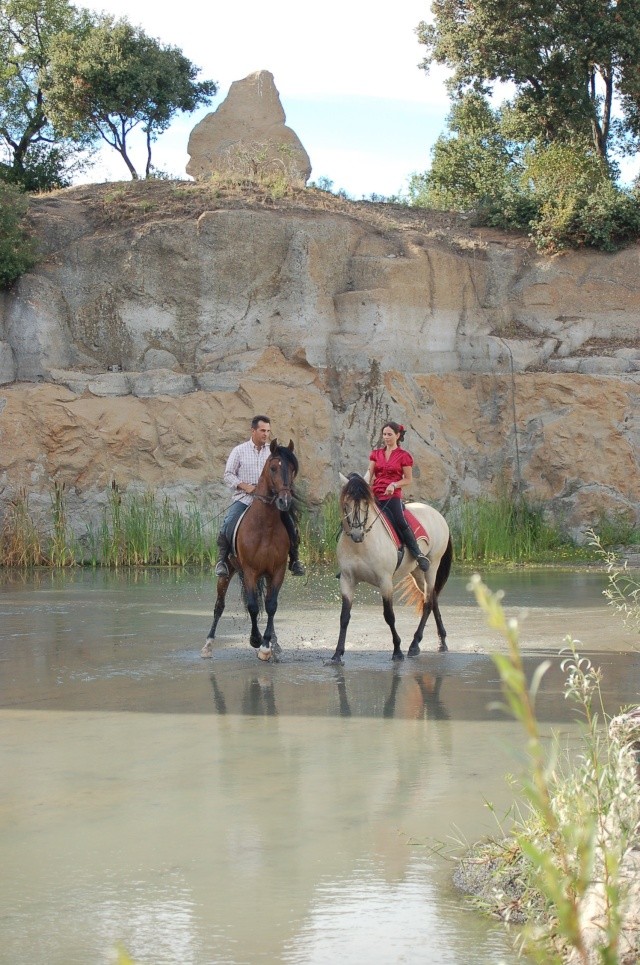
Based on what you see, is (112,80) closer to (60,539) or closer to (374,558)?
(60,539)

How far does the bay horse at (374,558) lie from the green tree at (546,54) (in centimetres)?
1908

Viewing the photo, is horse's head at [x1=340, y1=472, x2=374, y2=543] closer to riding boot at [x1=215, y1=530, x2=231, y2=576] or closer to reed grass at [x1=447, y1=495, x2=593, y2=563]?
riding boot at [x1=215, y1=530, x2=231, y2=576]

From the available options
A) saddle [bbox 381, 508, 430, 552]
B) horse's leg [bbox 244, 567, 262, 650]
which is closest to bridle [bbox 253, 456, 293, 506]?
horse's leg [bbox 244, 567, 262, 650]

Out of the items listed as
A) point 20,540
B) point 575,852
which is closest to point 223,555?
point 575,852

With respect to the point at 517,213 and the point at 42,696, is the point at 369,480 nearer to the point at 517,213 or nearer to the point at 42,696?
the point at 42,696

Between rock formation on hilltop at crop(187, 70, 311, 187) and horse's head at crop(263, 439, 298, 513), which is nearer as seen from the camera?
horse's head at crop(263, 439, 298, 513)

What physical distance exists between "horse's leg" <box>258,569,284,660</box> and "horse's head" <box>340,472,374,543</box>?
0.89m

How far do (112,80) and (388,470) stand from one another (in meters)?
19.9

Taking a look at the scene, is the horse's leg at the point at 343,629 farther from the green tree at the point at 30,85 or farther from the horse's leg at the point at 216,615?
the green tree at the point at 30,85

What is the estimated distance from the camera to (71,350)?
22.0 m

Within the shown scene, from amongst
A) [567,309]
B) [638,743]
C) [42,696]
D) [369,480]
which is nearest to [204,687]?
[42,696]

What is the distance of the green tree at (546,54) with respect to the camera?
26.9 m

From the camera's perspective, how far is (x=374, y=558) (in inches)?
418

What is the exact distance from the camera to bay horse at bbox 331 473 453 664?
10.4 metres
